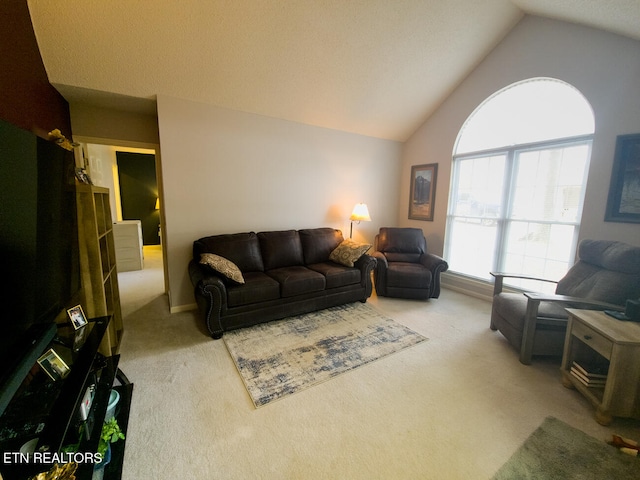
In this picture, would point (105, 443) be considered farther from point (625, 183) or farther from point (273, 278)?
point (625, 183)

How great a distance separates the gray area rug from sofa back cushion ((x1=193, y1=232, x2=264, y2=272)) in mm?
2695

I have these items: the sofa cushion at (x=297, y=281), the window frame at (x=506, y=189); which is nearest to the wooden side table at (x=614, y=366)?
the window frame at (x=506, y=189)

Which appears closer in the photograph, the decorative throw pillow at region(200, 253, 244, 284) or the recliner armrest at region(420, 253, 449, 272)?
the decorative throw pillow at region(200, 253, 244, 284)

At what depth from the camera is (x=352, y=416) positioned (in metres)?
1.67

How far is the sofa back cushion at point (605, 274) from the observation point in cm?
212

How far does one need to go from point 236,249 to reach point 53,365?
1.93 meters

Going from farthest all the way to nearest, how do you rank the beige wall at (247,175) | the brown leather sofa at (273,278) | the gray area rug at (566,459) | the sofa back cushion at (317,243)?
the sofa back cushion at (317,243)
the beige wall at (247,175)
the brown leather sofa at (273,278)
the gray area rug at (566,459)

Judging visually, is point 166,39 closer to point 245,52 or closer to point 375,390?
point 245,52

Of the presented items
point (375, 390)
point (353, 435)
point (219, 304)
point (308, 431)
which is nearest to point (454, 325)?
point (375, 390)

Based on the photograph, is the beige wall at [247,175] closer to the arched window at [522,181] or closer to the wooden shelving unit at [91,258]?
the wooden shelving unit at [91,258]

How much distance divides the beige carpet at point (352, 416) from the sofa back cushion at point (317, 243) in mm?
1585

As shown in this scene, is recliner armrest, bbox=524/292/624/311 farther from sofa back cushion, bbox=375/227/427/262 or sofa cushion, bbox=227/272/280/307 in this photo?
sofa cushion, bbox=227/272/280/307

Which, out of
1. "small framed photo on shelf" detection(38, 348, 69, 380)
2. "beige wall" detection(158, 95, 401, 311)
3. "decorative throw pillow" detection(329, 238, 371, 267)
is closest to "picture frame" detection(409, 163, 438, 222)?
"beige wall" detection(158, 95, 401, 311)

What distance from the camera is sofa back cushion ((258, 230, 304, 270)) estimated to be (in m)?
3.31
